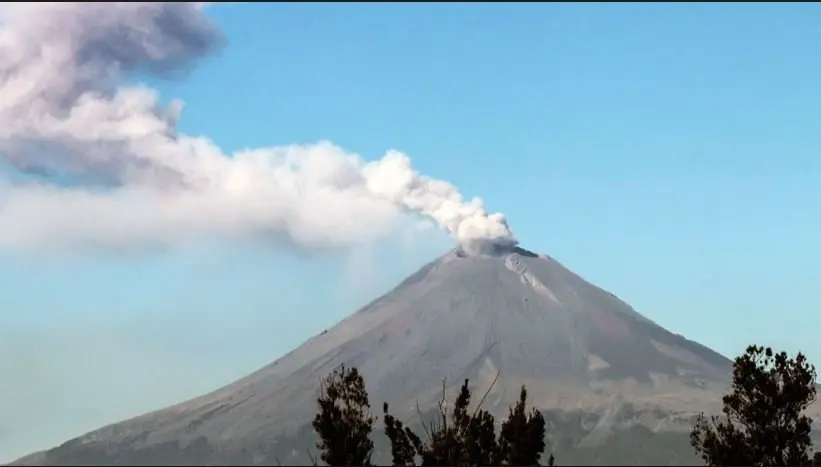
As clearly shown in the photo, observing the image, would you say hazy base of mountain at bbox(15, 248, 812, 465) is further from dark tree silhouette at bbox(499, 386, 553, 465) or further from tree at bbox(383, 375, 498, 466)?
dark tree silhouette at bbox(499, 386, 553, 465)

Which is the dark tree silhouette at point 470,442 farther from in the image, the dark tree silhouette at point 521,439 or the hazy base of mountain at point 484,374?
the hazy base of mountain at point 484,374

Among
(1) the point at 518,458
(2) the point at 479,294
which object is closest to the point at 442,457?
(1) the point at 518,458

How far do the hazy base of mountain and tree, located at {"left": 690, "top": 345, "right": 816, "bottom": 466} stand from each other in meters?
90.4

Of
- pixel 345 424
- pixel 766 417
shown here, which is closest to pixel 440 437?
pixel 345 424

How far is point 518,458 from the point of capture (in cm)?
3375

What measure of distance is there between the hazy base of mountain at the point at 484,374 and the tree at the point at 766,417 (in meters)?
90.4

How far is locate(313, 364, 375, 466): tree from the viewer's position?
34.3 meters

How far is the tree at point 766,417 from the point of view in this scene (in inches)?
1394

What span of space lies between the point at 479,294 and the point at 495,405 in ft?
108

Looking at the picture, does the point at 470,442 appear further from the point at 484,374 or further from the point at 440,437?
the point at 484,374

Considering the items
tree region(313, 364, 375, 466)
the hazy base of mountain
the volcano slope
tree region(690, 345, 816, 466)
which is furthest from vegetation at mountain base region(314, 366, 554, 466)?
the volcano slope

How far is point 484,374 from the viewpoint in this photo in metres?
163

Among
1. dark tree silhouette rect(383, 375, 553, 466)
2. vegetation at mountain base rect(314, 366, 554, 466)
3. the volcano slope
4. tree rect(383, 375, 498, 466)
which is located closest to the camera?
tree rect(383, 375, 498, 466)

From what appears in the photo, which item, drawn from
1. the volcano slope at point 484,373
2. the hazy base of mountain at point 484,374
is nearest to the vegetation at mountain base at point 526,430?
the hazy base of mountain at point 484,374
